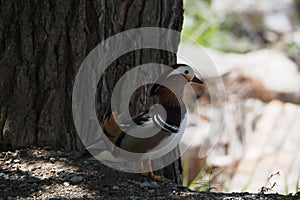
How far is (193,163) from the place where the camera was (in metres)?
8.23

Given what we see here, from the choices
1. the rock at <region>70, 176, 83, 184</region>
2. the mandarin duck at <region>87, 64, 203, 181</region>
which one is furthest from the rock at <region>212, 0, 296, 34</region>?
the rock at <region>70, 176, 83, 184</region>

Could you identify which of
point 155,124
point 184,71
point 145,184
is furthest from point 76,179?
point 184,71

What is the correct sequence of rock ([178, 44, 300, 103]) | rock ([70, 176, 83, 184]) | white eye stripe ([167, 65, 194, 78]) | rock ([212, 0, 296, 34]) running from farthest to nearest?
rock ([212, 0, 296, 34]) < rock ([178, 44, 300, 103]) < white eye stripe ([167, 65, 194, 78]) < rock ([70, 176, 83, 184])

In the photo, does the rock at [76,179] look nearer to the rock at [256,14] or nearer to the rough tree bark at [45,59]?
the rough tree bark at [45,59]

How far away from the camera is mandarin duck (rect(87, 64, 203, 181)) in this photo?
4531mm

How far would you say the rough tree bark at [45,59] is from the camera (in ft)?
15.1

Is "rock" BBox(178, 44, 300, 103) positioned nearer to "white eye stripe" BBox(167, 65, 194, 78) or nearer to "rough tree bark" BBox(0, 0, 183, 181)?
"white eye stripe" BBox(167, 65, 194, 78)

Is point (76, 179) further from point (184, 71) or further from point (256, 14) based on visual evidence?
point (256, 14)

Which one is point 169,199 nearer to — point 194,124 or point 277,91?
point 194,124

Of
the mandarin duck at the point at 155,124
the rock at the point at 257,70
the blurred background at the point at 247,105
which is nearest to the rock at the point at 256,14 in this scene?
the blurred background at the point at 247,105

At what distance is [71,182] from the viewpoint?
442cm

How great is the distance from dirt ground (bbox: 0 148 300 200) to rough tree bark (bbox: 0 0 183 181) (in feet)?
0.45

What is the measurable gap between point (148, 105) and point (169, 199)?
1031 mm

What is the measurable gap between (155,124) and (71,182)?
684 mm
